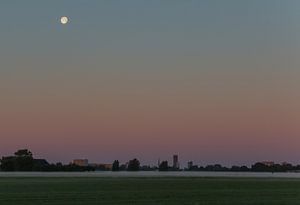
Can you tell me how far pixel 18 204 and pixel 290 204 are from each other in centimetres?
1249

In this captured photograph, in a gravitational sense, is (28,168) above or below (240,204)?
above

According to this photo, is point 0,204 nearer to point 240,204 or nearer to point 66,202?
point 66,202

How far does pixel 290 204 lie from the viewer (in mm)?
30766

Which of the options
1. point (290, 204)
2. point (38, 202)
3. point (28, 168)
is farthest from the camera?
point (28, 168)

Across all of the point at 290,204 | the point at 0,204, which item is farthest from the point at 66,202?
the point at 290,204

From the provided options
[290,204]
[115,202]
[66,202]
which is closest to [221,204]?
[290,204]

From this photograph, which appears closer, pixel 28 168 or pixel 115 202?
pixel 115 202

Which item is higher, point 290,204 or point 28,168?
point 28,168

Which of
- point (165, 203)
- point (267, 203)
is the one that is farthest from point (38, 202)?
point (267, 203)

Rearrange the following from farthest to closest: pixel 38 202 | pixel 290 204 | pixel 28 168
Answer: pixel 28 168
pixel 38 202
pixel 290 204

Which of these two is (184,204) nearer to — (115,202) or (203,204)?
(203,204)

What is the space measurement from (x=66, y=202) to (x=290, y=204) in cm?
1057

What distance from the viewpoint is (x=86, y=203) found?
31938 mm

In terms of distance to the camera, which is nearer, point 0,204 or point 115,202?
point 0,204
